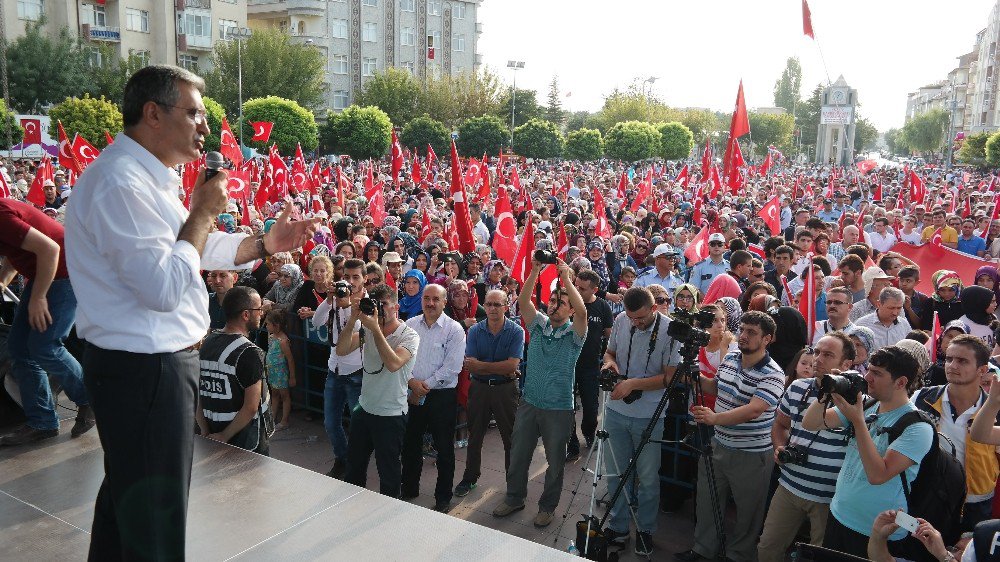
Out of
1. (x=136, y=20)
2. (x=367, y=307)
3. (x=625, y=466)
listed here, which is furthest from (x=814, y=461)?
(x=136, y=20)

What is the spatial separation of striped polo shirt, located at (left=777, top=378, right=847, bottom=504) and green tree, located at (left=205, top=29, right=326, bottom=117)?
5049 cm

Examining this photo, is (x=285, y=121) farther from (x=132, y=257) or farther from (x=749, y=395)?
(x=132, y=257)

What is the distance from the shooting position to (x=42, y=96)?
143ft

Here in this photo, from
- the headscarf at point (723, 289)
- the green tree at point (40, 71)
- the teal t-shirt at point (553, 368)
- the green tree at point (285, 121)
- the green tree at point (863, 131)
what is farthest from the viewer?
the green tree at point (863, 131)

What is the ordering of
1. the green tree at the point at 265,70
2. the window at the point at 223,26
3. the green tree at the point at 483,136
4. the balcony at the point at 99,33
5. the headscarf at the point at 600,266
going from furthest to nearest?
A: the window at the point at 223,26, the green tree at the point at 265,70, the balcony at the point at 99,33, the green tree at the point at 483,136, the headscarf at the point at 600,266

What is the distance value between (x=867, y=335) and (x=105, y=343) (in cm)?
521

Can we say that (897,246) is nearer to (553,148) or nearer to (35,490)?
(35,490)

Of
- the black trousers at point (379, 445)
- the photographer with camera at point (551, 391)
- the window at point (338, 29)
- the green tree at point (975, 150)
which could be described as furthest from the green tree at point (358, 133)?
the green tree at point (975, 150)

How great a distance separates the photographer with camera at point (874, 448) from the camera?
380cm

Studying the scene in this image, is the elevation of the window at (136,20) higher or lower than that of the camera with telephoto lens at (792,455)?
higher

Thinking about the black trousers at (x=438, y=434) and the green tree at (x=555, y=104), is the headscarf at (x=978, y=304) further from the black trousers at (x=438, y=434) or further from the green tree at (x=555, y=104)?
the green tree at (x=555, y=104)

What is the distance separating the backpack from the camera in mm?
3887

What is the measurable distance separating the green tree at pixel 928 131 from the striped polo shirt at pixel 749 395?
386 ft

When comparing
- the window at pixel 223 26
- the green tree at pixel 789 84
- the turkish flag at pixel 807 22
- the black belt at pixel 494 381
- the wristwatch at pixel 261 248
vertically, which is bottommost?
the black belt at pixel 494 381
